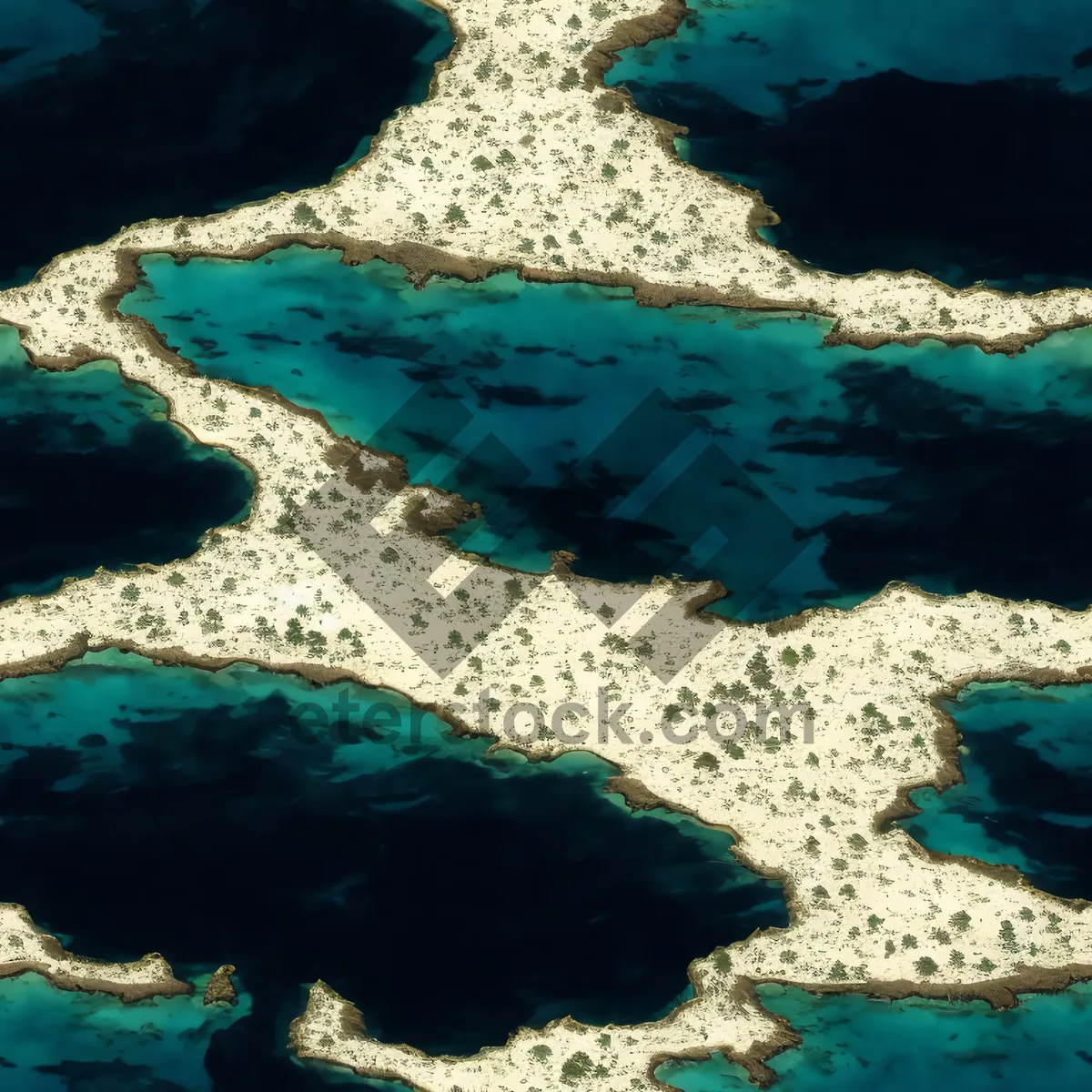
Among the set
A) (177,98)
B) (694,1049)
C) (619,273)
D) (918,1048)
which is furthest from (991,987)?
(177,98)

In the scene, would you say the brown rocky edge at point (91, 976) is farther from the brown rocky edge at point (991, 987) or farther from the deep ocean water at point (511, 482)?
the brown rocky edge at point (991, 987)

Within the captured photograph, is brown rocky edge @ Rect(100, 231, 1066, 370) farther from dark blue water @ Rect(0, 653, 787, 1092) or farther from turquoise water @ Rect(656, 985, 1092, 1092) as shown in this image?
turquoise water @ Rect(656, 985, 1092, 1092)

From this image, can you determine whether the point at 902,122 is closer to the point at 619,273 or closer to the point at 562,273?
the point at 619,273

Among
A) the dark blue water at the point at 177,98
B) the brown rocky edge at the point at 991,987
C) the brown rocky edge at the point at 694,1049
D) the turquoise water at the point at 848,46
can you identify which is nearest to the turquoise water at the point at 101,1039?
the brown rocky edge at the point at 694,1049

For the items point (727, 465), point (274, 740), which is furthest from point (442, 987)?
point (727, 465)

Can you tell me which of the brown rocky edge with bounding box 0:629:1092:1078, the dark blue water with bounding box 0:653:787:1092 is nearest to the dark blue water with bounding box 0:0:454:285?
the brown rocky edge with bounding box 0:629:1092:1078

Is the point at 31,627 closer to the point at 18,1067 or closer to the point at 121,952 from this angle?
the point at 121,952
